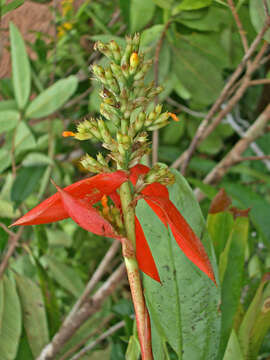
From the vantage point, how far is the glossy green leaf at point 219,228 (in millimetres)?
408

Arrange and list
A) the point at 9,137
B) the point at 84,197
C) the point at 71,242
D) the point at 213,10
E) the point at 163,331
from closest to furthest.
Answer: the point at 84,197 < the point at 163,331 < the point at 213,10 < the point at 9,137 < the point at 71,242

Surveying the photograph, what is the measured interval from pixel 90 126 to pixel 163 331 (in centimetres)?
17

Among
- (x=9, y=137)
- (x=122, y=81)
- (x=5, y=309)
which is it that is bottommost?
(x=5, y=309)

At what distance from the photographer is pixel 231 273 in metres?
0.37

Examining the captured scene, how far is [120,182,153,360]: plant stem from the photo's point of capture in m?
0.18

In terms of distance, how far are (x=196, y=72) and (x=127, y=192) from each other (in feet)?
1.64

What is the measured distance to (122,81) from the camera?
0.22 meters

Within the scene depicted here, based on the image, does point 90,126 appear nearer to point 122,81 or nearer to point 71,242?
point 122,81

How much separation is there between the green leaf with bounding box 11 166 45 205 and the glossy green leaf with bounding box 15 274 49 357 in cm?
13

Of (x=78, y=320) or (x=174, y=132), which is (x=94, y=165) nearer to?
(x=78, y=320)

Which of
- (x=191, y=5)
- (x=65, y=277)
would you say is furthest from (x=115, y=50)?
(x=65, y=277)

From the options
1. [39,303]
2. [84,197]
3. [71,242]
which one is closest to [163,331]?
[84,197]

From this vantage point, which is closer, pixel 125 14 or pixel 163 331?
pixel 163 331

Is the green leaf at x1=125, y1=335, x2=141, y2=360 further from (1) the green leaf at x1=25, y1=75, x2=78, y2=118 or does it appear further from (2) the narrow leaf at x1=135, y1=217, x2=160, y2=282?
(1) the green leaf at x1=25, y1=75, x2=78, y2=118
